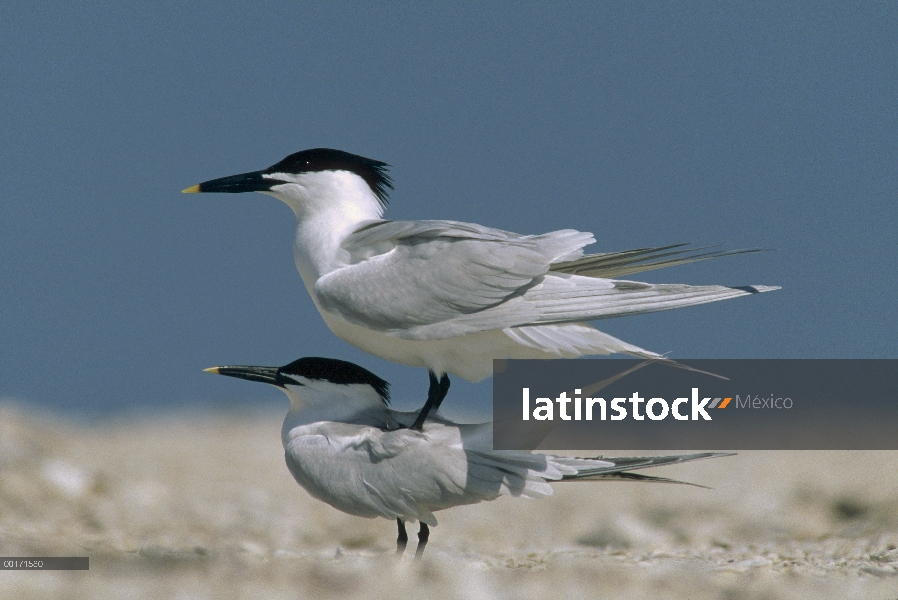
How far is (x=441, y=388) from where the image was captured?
5457 mm

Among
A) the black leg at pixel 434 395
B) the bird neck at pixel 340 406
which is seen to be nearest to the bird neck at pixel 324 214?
the bird neck at pixel 340 406

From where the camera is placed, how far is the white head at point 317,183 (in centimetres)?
571

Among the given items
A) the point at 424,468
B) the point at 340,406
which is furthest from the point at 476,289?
the point at 340,406

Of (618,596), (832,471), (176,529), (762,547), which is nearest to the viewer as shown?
(618,596)

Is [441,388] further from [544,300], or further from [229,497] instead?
[229,497]

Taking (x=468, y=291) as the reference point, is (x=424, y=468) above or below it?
below

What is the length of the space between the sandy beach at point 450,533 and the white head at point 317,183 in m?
1.86

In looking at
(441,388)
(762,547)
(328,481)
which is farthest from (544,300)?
(762,547)

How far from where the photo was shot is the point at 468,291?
204 inches

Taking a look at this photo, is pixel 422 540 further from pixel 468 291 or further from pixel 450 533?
pixel 450 533

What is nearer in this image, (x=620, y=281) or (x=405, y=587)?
(x=405, y=587)

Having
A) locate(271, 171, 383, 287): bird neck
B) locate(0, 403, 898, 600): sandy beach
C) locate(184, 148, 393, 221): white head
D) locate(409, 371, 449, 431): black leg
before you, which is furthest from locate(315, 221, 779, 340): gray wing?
locate(0, 403, 898, 600): sandy beach

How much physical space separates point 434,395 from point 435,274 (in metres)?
0.65

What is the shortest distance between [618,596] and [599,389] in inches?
41.5
